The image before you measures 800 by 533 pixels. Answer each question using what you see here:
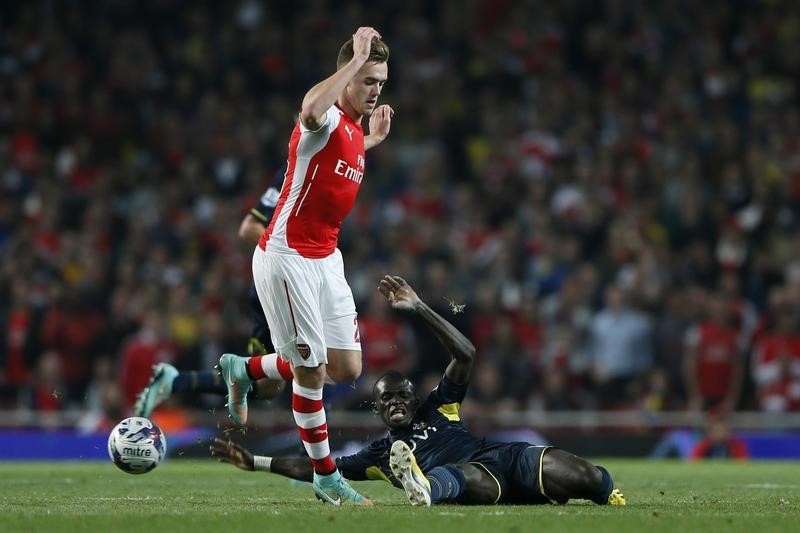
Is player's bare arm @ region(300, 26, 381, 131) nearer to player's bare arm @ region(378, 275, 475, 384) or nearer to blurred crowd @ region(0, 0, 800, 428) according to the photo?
player's bare arm @ region(378, 275, 475, 384)

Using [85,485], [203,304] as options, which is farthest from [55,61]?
[85,485]

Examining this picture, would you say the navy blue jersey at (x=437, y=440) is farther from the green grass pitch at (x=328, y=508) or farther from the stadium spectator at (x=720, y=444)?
the stadium spectator at (x=720, y=444)

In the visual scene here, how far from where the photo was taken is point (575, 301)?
56.4ft

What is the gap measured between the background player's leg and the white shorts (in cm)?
148

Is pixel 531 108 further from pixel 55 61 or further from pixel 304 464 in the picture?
pixel 304 464

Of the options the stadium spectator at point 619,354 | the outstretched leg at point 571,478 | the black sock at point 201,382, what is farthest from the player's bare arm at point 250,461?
the stadium spectator at point 619,354

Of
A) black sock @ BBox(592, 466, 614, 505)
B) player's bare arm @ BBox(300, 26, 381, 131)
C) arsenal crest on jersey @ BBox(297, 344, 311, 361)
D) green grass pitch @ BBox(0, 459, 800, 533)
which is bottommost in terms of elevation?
green grass pitch @ BBox(0, 459, 800, 533)

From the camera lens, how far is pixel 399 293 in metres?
8.19

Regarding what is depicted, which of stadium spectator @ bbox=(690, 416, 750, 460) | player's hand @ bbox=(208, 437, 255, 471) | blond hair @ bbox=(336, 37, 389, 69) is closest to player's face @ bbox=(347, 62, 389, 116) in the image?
blond hair @ bbox=(336, 37, 389, 69)

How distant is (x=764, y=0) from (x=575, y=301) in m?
7.31

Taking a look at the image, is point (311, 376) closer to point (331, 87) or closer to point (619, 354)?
point (331, 87)

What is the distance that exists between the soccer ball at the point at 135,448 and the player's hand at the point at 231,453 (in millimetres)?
809

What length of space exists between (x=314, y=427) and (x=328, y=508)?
22.0 inches

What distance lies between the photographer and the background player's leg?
8070mm
